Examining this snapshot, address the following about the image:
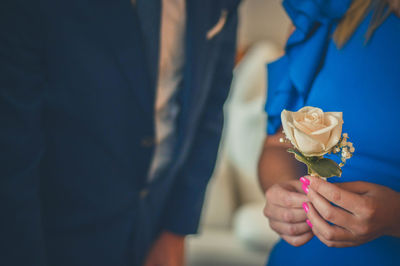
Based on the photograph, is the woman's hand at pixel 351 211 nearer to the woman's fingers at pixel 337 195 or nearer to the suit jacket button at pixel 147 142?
the woman's fingers at pixel 337 195

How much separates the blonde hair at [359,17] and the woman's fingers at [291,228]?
254mm

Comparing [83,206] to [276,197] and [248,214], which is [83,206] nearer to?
[276,197]

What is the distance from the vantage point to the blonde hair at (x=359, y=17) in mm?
387

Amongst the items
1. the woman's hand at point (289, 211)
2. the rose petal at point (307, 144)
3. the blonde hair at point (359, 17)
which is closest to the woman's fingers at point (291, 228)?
the woman's hand at point (289, 211)

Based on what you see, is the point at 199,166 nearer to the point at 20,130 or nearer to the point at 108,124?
the point at 108,124

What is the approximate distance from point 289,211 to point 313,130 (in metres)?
0.12

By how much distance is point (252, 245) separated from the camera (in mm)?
1143

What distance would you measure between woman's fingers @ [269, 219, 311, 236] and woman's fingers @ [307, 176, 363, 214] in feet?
0.20

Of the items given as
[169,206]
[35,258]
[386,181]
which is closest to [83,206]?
[35,258]

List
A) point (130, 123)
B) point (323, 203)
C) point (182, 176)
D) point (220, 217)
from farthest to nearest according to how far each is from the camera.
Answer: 1. point (220, 217)
2. point (182, 176)
3. point (130, 123)
4. point (323, 203)

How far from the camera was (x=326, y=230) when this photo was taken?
30cm

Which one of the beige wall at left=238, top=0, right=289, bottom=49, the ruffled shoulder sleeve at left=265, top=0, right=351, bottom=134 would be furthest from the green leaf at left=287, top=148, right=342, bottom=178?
the beige wall at left=238, top=0, right=289, bottom=49

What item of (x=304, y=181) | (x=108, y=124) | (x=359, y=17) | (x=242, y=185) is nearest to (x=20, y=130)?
(x=108, y=124)

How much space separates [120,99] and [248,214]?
0.84m
